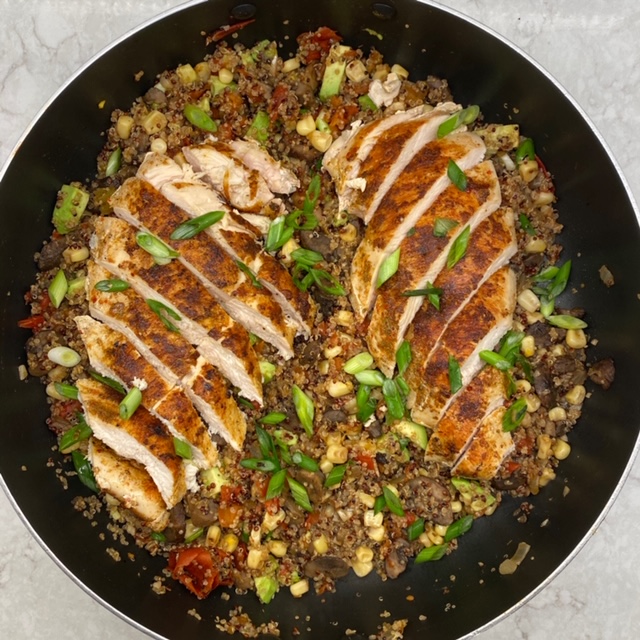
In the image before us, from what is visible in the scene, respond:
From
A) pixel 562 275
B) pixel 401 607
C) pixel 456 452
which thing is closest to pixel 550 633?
pixel 401 607

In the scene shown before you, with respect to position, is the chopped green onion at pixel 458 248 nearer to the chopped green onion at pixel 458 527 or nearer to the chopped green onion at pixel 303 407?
the chopped green onion at pixel 303 407

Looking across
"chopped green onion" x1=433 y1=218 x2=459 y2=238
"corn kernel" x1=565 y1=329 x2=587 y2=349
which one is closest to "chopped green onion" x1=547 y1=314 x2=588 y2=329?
"corn kernel" x1=565 y1=329 x2=587 y2=349

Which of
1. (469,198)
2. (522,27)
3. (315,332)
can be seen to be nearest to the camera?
(469,198)

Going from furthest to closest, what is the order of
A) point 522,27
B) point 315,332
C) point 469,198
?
point 522,27 < point 315,332 < point 469,198

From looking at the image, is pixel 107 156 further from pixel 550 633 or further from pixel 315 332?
pixel 550 633

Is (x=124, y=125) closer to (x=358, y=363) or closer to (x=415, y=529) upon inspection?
(x=358, y=363)

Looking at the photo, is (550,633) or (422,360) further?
(550,633)

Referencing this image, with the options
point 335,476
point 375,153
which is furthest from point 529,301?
point 335,476
